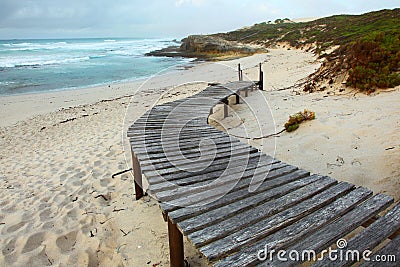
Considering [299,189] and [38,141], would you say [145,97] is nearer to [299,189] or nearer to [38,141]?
[38,141]

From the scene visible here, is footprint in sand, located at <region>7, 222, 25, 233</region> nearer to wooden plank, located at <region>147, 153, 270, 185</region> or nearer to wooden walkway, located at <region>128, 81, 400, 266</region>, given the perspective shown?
wooden walkway, located at <region>128, 81, 400, 266</region>

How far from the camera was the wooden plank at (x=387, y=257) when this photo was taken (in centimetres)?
168

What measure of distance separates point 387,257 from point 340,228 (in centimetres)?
32

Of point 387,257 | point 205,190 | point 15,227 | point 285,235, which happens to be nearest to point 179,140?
point 205,190

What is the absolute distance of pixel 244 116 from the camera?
7.66m

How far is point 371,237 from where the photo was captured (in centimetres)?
189

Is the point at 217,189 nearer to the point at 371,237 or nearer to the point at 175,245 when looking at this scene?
the point at 175,245

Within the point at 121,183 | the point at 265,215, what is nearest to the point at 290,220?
the point at 265,215

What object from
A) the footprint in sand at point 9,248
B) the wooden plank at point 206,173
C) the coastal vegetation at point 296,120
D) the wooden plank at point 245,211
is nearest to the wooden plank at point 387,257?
the wooden plank at point 245,211

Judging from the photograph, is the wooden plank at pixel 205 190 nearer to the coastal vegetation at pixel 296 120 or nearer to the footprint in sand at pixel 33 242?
the footprint in sand at pixel 33 242

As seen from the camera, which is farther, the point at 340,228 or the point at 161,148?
the point at 161,148

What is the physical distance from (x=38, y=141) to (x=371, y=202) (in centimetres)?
736

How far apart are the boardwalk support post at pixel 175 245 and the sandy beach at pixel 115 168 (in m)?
0.28

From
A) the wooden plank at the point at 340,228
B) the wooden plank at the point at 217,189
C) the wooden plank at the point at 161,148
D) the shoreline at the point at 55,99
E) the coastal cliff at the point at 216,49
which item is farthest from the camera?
the coastal cliff at the point at 216,49
